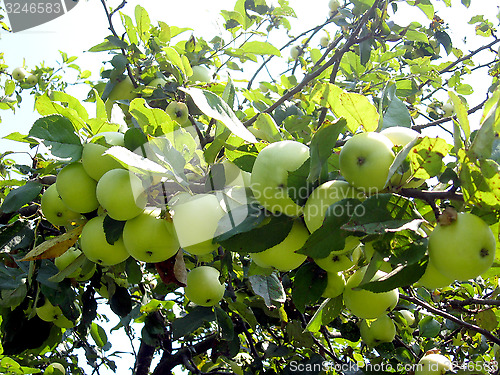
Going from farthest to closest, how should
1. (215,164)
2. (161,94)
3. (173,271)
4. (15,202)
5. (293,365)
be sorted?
(161,94)
(293,365)
(15,202)
(173,271)
(215,164)

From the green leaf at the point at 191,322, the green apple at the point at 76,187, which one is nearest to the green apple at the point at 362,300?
the green apple at the point at 76,187

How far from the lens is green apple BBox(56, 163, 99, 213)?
3.30 ft

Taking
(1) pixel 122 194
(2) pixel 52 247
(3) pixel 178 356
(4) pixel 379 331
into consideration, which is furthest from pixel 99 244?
(3) pixel 178 356

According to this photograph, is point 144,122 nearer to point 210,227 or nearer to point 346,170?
point 210,227

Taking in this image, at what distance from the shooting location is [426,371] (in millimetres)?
1379

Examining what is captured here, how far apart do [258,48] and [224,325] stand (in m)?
1.40

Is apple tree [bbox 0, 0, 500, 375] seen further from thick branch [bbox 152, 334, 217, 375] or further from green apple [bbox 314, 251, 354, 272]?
thick branch [bbox 152, 334, 217, 375]

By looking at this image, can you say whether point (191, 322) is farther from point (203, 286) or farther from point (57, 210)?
point (57, 210)

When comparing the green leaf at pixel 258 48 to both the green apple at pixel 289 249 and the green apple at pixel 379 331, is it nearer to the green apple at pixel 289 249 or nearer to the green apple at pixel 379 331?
the green apple at pixel 379 331

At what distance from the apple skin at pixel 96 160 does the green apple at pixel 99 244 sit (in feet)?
0.49

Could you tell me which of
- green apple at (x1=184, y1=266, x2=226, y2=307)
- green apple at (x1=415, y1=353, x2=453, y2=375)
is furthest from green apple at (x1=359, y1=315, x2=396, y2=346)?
green apple at (x1=184, y1=266, x2=226, y2=307)

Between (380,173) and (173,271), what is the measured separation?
1.99ft

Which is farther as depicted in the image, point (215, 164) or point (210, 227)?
point (215, 164)

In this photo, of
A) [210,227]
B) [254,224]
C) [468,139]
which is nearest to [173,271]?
[210,227]
